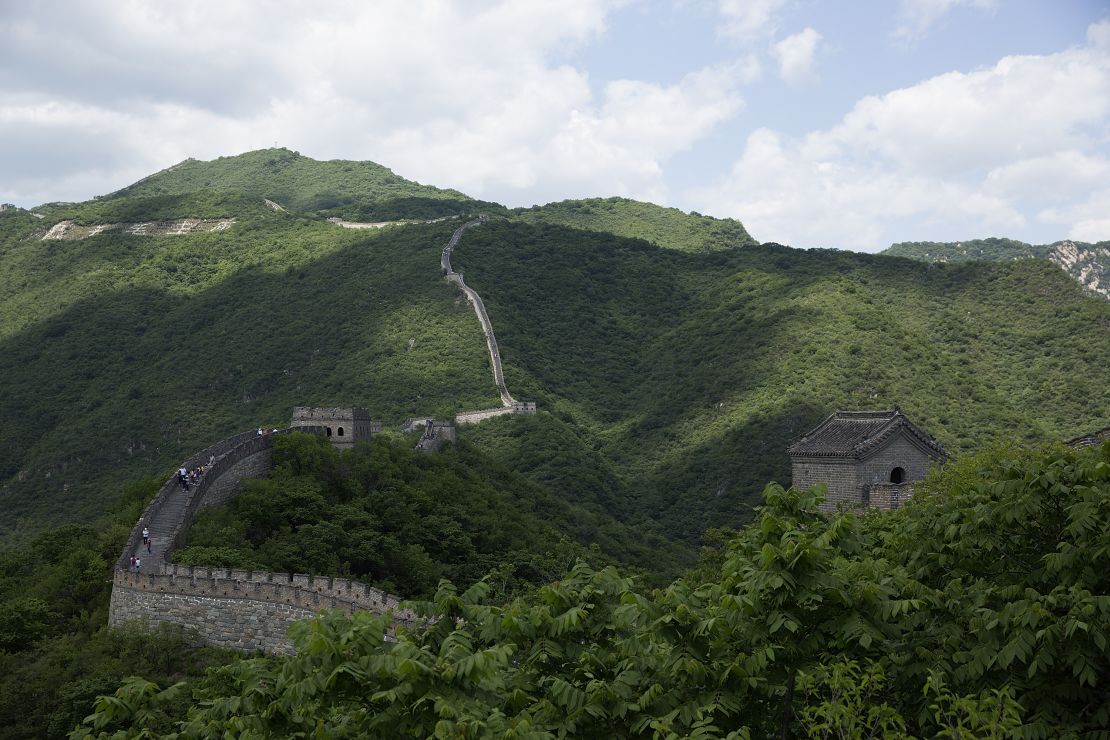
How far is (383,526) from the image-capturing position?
41.7m

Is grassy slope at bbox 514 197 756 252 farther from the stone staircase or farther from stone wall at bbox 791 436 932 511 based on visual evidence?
the stone staircase

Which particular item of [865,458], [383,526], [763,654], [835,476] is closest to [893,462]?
[865,458]

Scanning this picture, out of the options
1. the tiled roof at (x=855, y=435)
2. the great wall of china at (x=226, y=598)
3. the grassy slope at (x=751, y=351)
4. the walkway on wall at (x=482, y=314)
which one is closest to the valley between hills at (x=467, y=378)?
the grassy slope at (x=751, y=351)

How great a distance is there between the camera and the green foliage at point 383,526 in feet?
122

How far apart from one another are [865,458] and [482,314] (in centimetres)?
6377

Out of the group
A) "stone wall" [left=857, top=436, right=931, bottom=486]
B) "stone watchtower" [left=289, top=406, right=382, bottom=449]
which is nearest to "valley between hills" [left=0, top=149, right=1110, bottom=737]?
"stone watchtower" [left=289, top=406, right=382, bottom=449]

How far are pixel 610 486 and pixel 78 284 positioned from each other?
73783mm

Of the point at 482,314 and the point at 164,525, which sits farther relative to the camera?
the point at 482,314

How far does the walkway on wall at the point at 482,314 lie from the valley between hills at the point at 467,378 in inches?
34.3

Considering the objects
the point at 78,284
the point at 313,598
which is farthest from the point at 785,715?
the point at 78,284

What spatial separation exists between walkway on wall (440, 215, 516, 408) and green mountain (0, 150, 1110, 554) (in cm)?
91

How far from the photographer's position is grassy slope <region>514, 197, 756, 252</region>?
512ft

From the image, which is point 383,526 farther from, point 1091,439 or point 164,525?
point 1091,439

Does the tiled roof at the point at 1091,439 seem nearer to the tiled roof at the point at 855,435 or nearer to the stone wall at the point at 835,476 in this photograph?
the tiled roof at the point at 855,435
